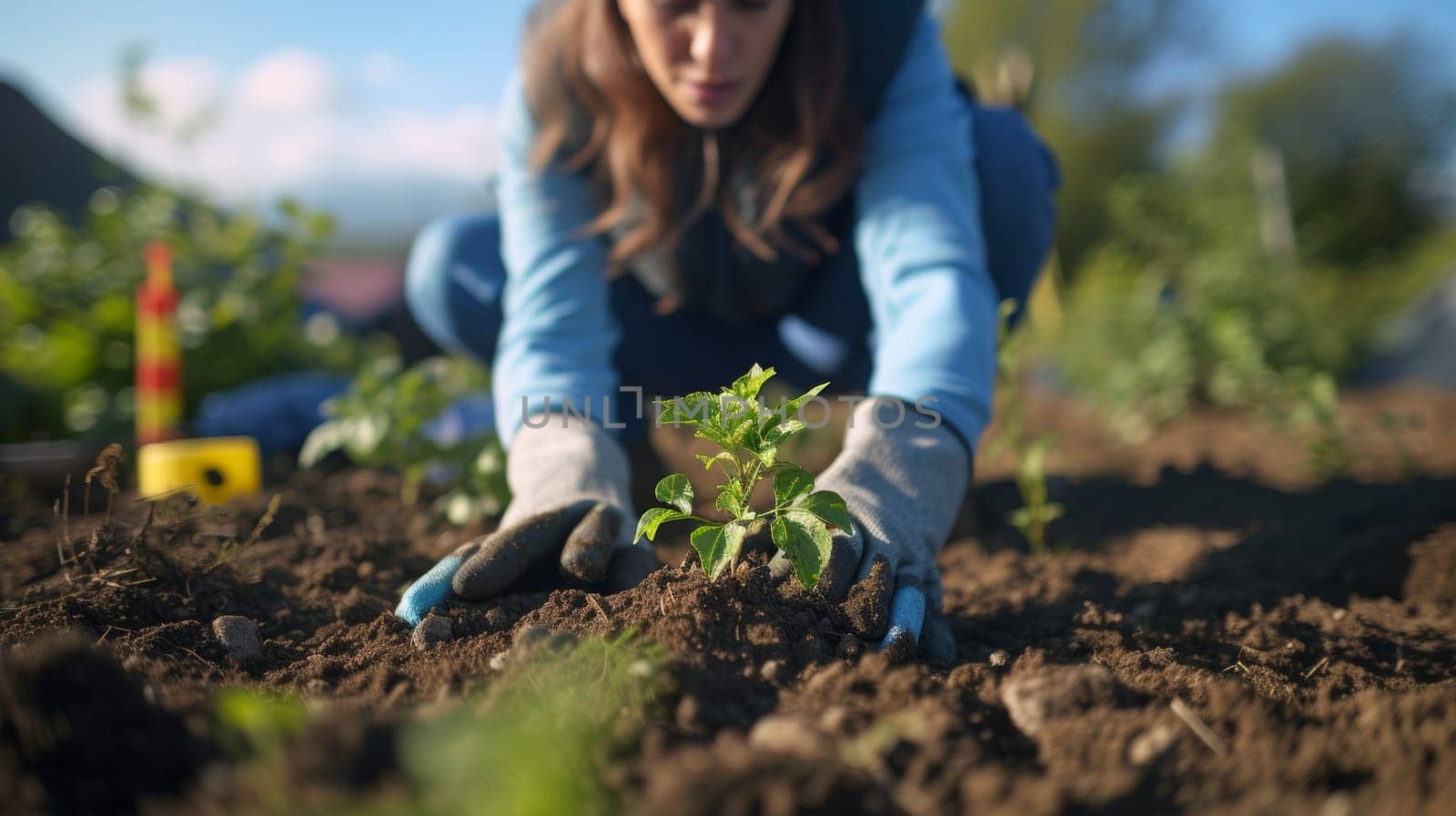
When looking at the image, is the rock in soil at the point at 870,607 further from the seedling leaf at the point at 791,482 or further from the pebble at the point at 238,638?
the pebble at the point at 238,638

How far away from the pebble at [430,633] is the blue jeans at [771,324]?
137 cm

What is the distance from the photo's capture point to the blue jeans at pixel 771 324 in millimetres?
2387

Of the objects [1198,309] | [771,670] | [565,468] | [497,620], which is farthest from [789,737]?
[1198,309]

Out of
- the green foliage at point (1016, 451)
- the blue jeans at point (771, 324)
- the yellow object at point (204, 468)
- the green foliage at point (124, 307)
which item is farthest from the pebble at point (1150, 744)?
the green foliage at point (124, 307)

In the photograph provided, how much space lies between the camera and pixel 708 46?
5.98ft

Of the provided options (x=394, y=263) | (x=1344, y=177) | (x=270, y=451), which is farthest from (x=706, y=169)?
(x=1344, y=177)

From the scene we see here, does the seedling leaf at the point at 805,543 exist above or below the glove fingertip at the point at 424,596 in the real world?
above

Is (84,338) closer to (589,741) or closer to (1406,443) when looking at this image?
(589,741)

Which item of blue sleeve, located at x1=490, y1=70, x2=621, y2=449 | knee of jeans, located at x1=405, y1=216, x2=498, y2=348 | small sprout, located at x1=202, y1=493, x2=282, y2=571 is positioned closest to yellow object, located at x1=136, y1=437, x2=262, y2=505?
knee of jeans, located at x1=405, y1=216, x2=498, y2=348

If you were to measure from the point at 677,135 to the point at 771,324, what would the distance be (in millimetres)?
722

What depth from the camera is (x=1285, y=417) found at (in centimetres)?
284

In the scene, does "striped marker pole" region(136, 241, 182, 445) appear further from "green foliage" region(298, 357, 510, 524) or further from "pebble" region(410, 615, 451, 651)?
"pebble" region(410, 615, 451, 651)

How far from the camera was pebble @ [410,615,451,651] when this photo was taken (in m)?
1.27

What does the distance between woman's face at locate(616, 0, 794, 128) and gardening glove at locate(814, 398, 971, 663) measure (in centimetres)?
73
